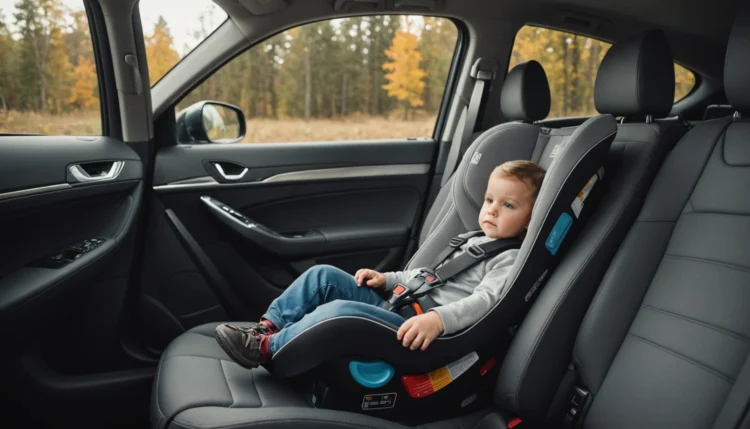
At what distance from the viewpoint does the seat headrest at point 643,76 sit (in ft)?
6.82

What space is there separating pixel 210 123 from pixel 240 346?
1.51 meters

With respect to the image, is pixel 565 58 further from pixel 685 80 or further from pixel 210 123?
pixel 210 123

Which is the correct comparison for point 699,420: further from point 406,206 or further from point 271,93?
point 271,93

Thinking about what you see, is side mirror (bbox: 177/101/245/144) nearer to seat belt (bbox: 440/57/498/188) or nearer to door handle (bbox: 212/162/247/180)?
door handle (bbox: 212/162/247/180)

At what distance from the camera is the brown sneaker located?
178 cm

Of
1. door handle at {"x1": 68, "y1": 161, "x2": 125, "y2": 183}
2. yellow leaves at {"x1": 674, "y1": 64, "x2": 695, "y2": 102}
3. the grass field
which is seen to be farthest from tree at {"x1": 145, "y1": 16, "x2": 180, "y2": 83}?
yellow leaves at {"x1": 674, "y1": 64, "x2": 695, "y2": 102}

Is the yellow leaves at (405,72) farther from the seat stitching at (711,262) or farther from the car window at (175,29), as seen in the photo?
the seat stitching at (711,262)

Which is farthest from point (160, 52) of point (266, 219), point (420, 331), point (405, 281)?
point (420, 331)

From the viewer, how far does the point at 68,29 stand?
229 centimetres

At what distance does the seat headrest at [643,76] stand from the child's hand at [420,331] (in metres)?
1.14

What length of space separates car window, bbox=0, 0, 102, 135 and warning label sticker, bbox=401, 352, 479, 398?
5.58ft

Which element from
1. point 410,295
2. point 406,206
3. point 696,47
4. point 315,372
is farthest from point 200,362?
point 696,47

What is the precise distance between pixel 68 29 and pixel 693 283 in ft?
8.22

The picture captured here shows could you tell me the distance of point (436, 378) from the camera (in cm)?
183
